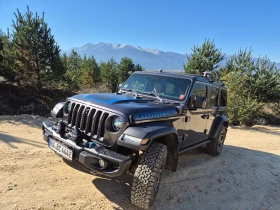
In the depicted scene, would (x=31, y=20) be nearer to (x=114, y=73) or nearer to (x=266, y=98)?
(x=114, y=73)

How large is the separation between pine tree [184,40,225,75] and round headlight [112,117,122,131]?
16.6 m

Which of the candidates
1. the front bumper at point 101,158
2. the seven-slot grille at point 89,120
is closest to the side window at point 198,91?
the seven-slot grille at point 89,120

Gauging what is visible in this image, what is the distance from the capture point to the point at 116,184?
3701 millimetres

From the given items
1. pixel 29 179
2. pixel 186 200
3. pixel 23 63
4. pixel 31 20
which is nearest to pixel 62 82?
pixel 23 63

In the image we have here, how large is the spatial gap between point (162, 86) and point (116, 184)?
197 centimetres

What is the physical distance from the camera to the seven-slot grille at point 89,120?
3131mm

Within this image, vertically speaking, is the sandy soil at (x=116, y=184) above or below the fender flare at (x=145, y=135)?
below

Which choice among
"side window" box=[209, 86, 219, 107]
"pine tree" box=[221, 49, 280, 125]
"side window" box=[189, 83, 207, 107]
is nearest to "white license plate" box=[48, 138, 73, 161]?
"side window" box=[189, 83, 207, 107]

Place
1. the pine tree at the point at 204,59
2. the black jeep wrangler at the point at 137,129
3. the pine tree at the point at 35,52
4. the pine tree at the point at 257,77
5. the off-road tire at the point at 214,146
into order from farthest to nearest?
the pine tree at the point at 204,59, the pine tree at the point at 257,77, the pine tree at the point at 35,52, the off-road tire at the point at 214,146, the black jeep wrangler at the point at 137,129

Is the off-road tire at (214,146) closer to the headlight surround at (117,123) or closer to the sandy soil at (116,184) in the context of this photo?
the sandy soil at (116,184)

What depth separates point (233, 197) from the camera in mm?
3770

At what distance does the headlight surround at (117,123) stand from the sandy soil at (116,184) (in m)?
1.07

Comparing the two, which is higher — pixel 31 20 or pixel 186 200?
pixel 31 20

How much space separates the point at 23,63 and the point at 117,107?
10.6m
